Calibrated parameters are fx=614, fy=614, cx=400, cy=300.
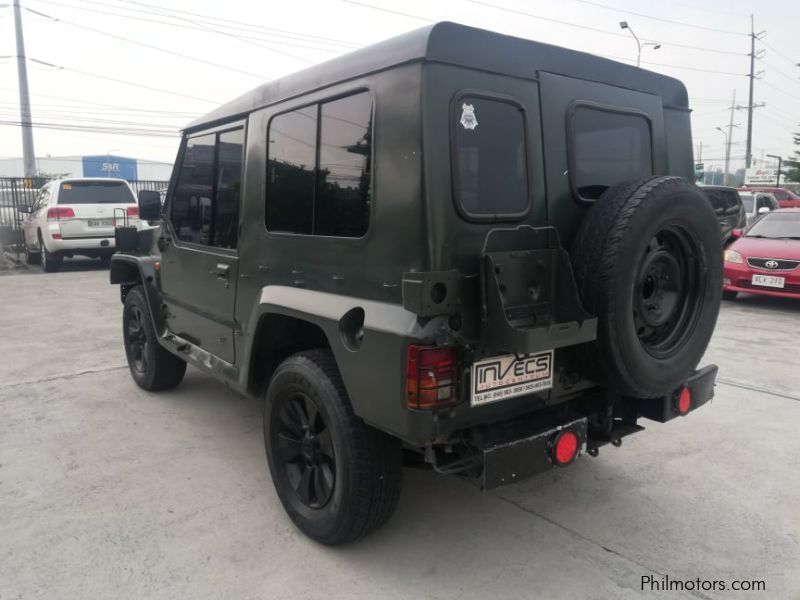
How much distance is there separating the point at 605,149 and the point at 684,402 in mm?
1285

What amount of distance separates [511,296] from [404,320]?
0.43 meters

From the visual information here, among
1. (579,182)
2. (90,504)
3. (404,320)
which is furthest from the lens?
(90,504)

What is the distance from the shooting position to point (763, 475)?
3.50 meters

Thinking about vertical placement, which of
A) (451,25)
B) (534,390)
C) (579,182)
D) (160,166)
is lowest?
(534,390)

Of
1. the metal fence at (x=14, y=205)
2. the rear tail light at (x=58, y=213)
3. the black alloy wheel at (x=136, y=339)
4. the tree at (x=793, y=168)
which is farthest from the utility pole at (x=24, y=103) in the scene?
the tree at (x=793, y=168)

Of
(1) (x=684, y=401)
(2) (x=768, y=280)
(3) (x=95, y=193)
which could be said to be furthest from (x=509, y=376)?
(3) (x=95, y=193)

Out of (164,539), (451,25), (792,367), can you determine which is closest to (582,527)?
(164,539)

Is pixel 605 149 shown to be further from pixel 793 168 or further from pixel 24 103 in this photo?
pixel 793 168

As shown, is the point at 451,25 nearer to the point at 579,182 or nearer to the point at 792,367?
the point at 579,182

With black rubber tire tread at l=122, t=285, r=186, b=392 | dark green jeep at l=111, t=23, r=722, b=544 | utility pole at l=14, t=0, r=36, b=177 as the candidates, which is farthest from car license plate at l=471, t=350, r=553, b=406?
utility pole at l=14, t=0, r=36, b=177

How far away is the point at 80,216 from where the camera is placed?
11734 millimetres

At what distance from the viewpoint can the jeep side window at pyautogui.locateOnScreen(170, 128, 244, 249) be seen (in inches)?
136

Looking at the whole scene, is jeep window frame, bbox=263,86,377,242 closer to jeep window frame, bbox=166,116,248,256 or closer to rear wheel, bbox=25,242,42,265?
jeep window frame, bbox=166,116,248,256

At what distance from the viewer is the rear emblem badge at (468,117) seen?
2.33 m
